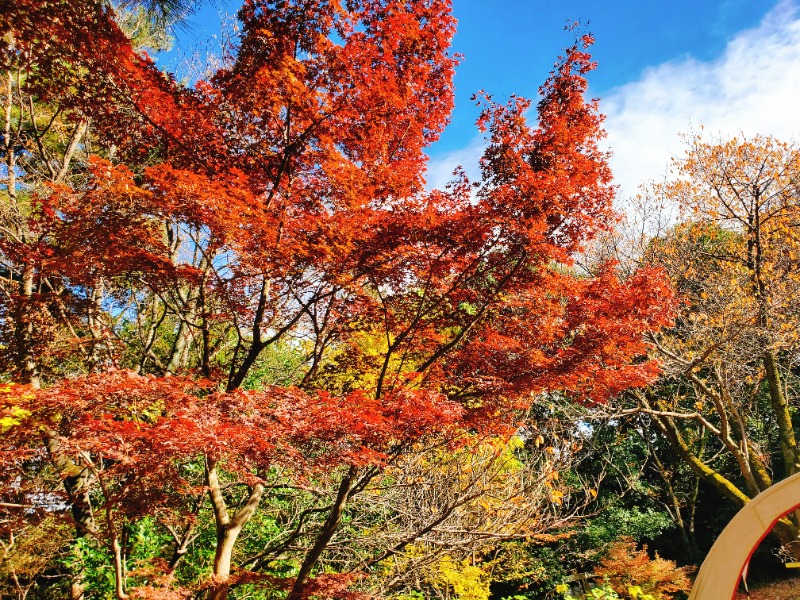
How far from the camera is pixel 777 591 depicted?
13.8 m

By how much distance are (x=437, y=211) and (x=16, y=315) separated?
5.61 meters

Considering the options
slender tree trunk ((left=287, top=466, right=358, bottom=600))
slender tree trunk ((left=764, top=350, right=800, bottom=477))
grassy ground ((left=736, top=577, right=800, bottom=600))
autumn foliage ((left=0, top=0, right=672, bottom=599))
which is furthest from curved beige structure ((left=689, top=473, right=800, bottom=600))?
grassy ground ((left=736, top=577, right=800, bottom=600))

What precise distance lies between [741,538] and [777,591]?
17.0 m

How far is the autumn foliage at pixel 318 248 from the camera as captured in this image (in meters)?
4.21

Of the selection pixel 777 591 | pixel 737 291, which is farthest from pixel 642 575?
pixel 777 591

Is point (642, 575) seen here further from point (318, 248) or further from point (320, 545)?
point (318, 248)

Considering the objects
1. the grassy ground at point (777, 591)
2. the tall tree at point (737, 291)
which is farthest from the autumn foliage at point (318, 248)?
the grassy ground at point (777, 591)

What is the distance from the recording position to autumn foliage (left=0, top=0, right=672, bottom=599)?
421 centimetres

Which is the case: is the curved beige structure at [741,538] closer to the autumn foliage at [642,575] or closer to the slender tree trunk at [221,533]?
the slender tree trunk at [221,533]

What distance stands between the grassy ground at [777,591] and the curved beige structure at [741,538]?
14523 mm

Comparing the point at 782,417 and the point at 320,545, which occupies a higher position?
the point at 782,417

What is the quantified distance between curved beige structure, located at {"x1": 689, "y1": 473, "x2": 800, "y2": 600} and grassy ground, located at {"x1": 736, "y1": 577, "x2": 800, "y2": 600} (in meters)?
14.5

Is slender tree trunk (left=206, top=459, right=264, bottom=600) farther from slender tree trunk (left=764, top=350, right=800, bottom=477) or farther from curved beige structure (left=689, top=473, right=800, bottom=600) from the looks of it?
slender tree trunk (left=764, top=350, right=800, bottom=477)

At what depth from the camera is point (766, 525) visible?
7.11 ft
